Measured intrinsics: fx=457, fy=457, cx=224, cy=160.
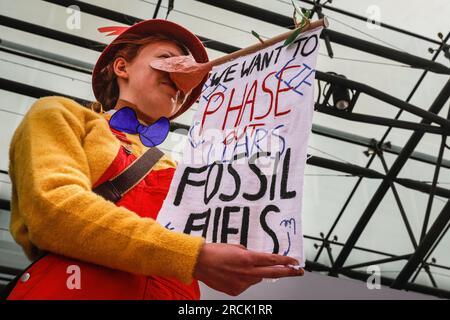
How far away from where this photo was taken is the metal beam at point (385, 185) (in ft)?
19.1

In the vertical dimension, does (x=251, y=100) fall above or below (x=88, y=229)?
above

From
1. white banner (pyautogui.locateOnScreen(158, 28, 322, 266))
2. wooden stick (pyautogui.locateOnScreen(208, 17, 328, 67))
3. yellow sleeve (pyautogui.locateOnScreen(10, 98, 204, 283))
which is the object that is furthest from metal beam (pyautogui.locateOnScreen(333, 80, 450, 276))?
yellow sleeve (pyautogui.locateOnScreen(10, 98, 204, 283))

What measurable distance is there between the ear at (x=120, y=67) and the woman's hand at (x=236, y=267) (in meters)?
0.91

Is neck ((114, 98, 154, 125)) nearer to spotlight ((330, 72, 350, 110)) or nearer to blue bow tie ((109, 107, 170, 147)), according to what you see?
blue bow tie ((109, 107, 170, 147))

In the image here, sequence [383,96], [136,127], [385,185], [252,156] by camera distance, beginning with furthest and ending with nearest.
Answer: [385,185], [383,96], [136,127], [252,156]

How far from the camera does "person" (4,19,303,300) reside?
3.14 feet

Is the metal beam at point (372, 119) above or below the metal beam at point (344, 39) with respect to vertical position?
below

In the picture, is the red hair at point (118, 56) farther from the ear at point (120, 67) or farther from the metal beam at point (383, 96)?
the metal beam at point (383, 96)

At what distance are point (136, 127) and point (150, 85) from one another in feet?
0.54

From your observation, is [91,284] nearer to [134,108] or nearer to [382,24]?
[134,108]

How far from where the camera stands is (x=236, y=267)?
95 centimetres

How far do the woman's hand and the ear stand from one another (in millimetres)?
908

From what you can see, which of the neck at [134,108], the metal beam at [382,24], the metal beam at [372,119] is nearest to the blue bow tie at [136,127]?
the neck at [134,108]

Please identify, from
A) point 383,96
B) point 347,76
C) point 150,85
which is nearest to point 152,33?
point 150,85
